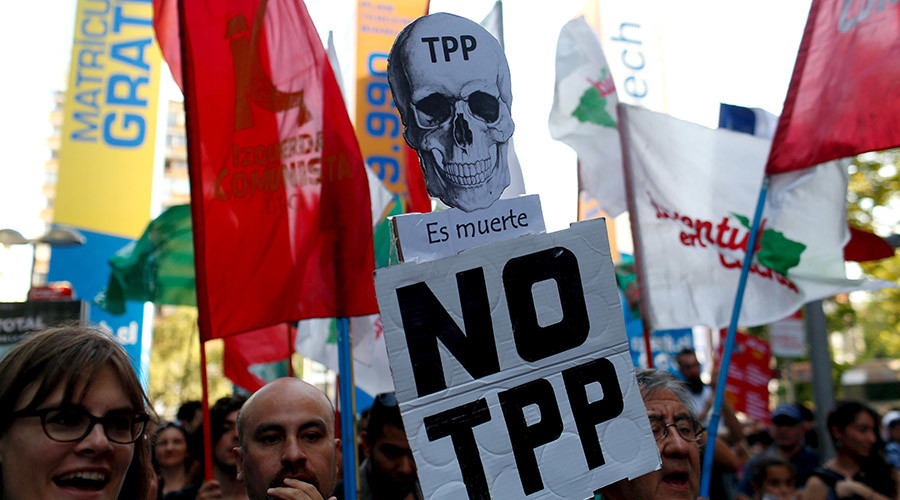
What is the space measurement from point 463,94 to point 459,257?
48 cm

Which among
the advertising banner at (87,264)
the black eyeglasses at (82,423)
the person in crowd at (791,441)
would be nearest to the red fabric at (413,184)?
the black eyeglasses at (82,423)

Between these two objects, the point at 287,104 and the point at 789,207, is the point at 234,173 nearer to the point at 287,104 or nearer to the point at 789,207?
the point at 287,104

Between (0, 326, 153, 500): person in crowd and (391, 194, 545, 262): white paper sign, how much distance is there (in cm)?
78

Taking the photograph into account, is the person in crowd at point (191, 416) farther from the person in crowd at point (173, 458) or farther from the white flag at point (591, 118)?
the white flag at point (591, 118)

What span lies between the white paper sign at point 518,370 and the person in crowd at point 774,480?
376 cm

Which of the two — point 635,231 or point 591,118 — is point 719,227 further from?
point 591,118

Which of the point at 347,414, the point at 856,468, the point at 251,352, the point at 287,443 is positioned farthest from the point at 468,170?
the point at 251,352

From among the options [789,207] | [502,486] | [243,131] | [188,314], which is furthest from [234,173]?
[188,314]

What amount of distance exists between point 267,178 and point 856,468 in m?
3.95

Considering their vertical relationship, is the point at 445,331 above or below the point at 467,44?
below

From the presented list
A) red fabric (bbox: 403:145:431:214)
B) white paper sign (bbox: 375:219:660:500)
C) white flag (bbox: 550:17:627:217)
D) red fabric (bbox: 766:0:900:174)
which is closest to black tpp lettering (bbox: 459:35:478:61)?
white paper sign (bbox: 375:219:660:500)

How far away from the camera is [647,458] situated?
98.4 inches

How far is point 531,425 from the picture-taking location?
2.42 meters

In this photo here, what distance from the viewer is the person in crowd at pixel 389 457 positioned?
412 centimetres
